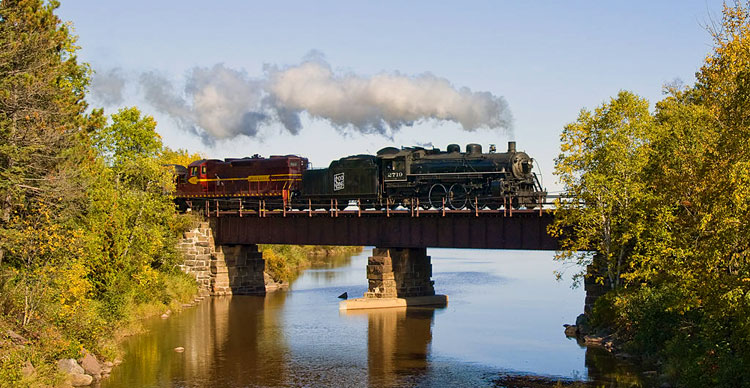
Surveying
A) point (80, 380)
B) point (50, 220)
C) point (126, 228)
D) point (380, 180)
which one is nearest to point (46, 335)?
point (80, 380)

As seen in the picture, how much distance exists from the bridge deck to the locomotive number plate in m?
2.10

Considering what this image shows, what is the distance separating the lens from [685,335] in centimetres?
2986

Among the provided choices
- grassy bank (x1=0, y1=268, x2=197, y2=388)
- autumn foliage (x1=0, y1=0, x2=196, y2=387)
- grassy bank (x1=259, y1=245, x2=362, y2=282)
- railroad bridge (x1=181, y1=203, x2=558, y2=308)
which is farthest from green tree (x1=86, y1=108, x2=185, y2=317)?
grassy bank (x1=259, y1=245, x2=362, y2=282)

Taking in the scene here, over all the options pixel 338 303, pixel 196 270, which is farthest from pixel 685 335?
pixel 196 270

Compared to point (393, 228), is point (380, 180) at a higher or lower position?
higher

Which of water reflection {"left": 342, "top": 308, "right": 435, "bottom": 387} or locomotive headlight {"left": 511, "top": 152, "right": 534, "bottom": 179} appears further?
locomotive headlight {"left": 511, "top": 152, "right": 534, "bottom": 179}

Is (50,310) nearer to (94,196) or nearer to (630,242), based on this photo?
(94,196)

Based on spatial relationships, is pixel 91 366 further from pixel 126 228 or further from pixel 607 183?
pixel 607 183

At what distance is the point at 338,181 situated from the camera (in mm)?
53031

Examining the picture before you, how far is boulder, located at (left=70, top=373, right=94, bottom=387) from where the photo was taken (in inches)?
1135

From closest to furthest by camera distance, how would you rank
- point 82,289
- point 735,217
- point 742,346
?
point 735,217
point 742,346
point 82,289

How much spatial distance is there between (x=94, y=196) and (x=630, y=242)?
1073 inches

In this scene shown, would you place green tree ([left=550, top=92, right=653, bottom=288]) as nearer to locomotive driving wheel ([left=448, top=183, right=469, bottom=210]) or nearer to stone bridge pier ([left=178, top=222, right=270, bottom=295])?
locomotive driving wheel ([left=448, top=183, right=469, bottom=210])

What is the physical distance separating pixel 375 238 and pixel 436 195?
15.6 feet
